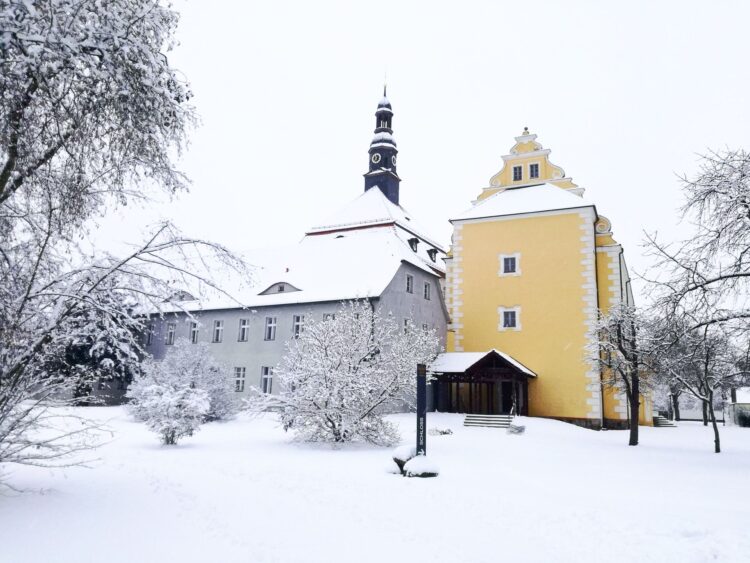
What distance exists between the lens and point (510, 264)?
3017cm

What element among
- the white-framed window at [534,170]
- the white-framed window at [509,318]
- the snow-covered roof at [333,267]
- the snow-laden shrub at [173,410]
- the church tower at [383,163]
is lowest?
the snow-laden shrub at [173,410]

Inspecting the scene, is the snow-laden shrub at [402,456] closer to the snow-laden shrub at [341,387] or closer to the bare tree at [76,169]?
the snow-laden shrub at [341,387]

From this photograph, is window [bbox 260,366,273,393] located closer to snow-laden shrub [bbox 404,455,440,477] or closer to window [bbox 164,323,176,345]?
window [bbox 164,323,176,345]

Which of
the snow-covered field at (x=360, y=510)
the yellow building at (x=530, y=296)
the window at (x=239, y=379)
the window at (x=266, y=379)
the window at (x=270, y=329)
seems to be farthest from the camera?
the window at (x=239, y=379)

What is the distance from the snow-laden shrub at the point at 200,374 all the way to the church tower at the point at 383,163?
2232cm

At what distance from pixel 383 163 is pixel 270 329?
62.2ft

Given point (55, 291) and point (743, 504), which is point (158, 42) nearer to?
point (55, 291)

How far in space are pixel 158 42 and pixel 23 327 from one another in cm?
396

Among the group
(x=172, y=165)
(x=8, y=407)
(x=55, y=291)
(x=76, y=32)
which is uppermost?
(x=76, y=32)

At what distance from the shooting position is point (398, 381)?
16.8 m

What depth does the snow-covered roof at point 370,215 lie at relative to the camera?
3694 centimetres

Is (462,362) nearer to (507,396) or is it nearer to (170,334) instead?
(507,396)

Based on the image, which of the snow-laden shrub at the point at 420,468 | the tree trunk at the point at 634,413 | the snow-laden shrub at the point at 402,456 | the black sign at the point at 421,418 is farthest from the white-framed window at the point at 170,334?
the snow-laden shrub at the point at 420,468

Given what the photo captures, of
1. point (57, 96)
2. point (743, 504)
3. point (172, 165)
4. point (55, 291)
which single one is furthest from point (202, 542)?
point (743, 504)
